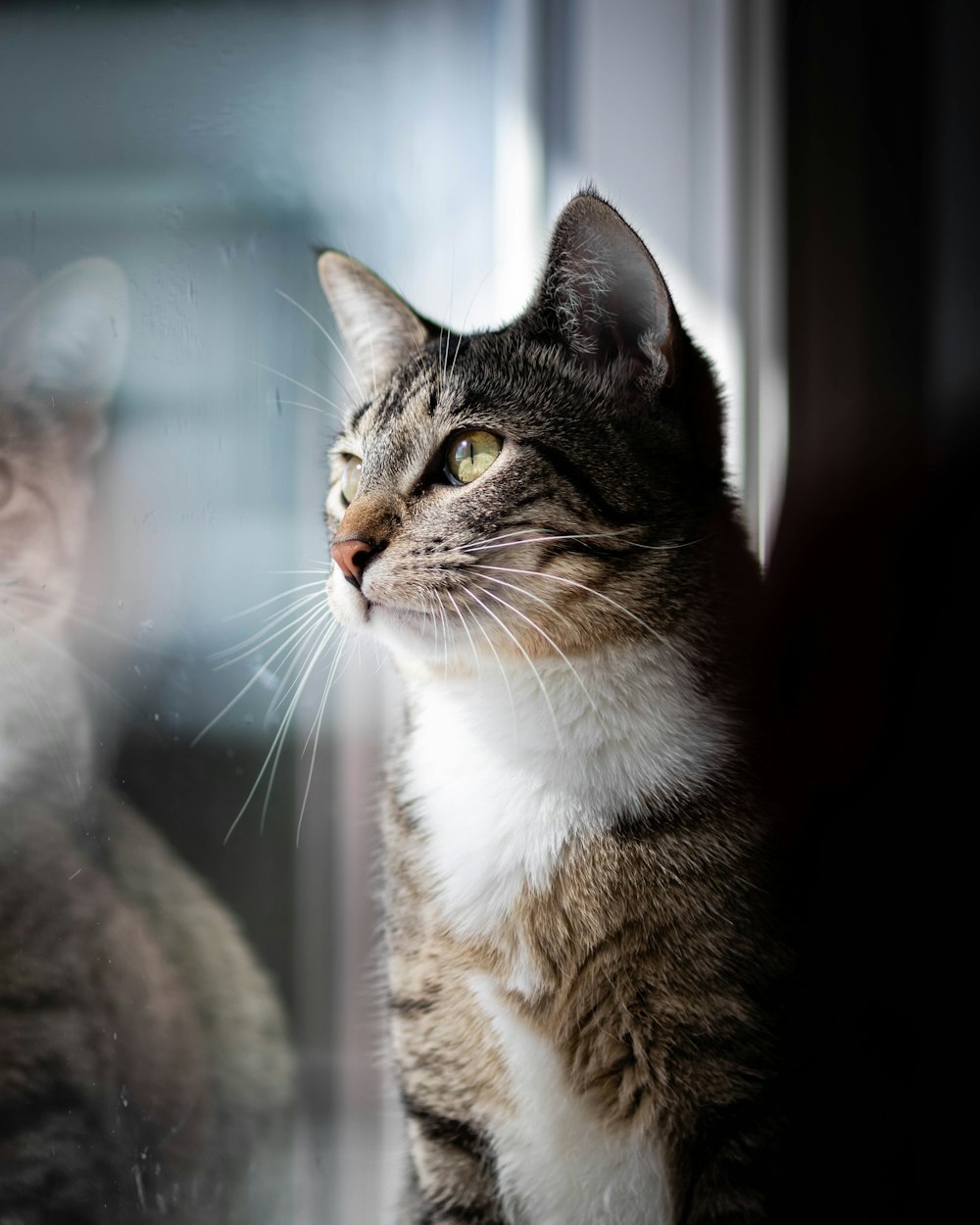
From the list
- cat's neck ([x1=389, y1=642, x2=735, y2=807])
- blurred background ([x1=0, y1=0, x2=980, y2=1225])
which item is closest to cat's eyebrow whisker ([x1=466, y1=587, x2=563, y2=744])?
cat's neck ([x1=389, y1=642, x2=735, y2=807])

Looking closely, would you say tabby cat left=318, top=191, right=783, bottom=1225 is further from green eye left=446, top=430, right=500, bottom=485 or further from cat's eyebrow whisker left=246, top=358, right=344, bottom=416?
cat's eyebrow whisker left=246, top=358, right=344, bottom=416

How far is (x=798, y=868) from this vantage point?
70cm

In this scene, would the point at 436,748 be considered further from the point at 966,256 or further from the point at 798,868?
the point at 966,256

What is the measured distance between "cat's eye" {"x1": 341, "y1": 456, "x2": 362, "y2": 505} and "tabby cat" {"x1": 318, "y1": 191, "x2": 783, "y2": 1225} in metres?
0.04

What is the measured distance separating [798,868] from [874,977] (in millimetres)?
93

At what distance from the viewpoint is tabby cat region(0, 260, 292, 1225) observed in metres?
0.82

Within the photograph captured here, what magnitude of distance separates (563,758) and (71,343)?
1.87ft

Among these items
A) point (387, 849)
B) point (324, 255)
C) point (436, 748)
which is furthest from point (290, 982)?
point (324, 255)

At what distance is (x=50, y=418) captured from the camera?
2.94 ft

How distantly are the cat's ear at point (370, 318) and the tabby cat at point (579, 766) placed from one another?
12cm

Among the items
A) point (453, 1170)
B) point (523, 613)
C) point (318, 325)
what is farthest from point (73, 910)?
point (318, 325)

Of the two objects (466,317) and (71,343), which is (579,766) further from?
(71,343)

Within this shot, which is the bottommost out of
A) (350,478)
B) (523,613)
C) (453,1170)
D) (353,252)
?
(453,1170)

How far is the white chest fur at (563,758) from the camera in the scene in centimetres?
71
